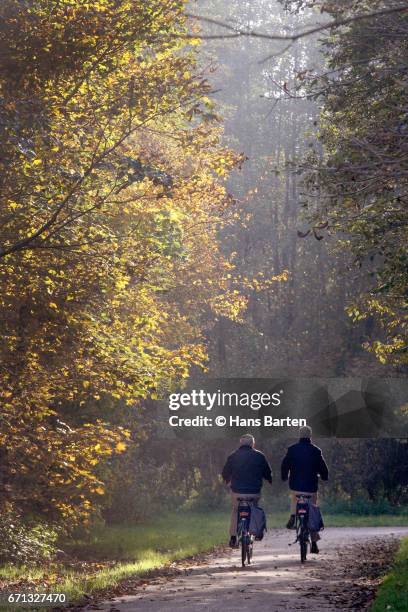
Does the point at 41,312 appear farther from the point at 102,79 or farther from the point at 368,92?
the point at 368,92

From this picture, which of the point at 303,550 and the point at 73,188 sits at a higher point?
the point at 73,188

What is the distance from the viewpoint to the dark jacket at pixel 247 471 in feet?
55.4

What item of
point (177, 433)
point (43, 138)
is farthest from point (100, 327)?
point (177, 433)

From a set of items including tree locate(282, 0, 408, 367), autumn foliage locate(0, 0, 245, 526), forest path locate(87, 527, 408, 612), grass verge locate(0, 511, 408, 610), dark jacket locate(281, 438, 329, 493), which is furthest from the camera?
dark jacket locate(281, 438, 329, 493)

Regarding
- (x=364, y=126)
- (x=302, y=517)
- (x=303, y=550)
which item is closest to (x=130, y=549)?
(x=303, y=550)

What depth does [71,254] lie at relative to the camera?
1514cm

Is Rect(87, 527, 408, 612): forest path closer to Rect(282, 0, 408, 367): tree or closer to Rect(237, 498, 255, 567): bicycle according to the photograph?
Rect(237, 498, 255, 567): bicycle

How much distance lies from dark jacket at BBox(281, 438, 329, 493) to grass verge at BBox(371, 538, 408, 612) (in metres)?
2.00

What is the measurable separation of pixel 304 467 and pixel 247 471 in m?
1.10

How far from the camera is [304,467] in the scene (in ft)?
57.4

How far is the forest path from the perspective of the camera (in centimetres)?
1235

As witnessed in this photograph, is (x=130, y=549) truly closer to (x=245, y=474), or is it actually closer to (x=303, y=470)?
(x=303, y=470)

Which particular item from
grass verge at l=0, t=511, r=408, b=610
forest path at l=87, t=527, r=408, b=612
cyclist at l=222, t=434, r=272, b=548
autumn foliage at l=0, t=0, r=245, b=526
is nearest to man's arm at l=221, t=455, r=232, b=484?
cyclist at l=222, t=434, r=272, b=548

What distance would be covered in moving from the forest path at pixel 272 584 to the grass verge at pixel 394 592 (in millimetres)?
230
